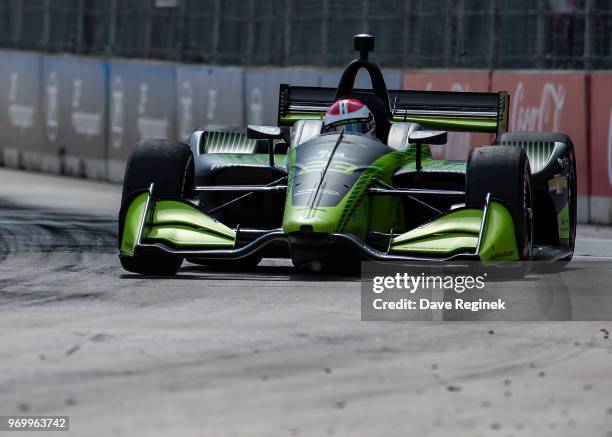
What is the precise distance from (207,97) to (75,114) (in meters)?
3.12

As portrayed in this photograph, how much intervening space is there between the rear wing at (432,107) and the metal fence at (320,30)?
470 cm

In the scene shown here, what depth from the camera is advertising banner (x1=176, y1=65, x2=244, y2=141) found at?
862 inches

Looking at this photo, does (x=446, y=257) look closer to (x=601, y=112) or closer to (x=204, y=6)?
(x=601, y=112)

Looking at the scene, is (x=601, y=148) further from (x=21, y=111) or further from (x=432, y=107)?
(x=21, y=111)

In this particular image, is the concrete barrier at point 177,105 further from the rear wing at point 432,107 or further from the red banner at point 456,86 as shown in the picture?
the rear wing at point 432,107

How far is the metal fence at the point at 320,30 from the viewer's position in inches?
725

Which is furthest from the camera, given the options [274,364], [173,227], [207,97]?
[207,97]

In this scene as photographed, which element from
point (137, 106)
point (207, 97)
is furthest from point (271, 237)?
point (137, 106)

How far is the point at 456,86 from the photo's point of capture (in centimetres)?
1922

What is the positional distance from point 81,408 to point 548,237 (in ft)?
21.9

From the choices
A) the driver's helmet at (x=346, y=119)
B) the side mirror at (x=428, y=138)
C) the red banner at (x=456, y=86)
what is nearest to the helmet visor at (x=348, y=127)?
the driver's helmet at (x=346, y=119)

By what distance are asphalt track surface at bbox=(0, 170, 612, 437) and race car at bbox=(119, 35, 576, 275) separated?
1.03 ft

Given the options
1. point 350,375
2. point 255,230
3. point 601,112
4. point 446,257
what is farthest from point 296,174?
point 601,112

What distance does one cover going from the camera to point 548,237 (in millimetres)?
12492
